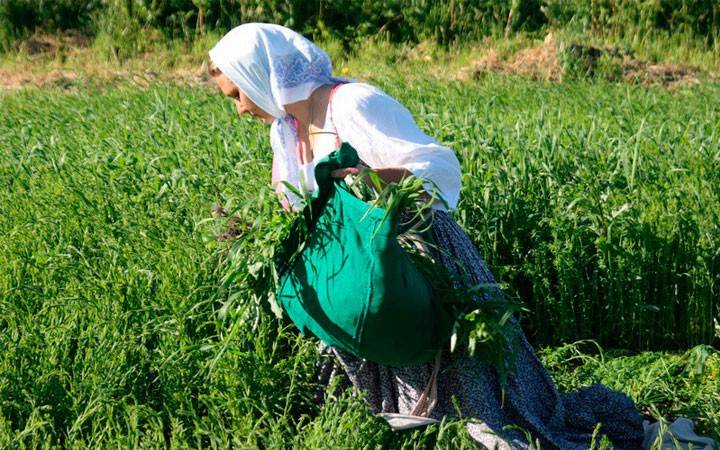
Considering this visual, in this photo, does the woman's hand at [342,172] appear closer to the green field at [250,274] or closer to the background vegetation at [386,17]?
the green field at [250,274]

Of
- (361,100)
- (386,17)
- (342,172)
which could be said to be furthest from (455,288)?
(386,17)

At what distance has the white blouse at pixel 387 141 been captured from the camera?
2727 mm

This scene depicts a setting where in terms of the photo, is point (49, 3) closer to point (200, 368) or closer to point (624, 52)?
point (624, 52)

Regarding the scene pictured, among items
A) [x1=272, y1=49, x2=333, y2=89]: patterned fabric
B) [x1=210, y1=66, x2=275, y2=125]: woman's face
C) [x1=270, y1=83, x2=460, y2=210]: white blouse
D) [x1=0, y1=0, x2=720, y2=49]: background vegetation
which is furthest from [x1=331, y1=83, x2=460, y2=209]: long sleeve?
[x1=0, y1=0, x2=720, y2=49]: background vegetation

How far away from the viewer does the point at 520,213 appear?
397 cm

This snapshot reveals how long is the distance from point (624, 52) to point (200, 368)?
5.58 m

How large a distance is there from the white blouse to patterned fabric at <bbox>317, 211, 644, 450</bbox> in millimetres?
174

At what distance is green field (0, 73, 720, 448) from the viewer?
301cm

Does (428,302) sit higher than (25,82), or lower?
higher

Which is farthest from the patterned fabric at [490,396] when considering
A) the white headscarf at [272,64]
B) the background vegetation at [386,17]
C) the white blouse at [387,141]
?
the background vegetation at [386,17]

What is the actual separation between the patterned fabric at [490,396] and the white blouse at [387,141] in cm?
17

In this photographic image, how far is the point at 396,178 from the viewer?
2.69m

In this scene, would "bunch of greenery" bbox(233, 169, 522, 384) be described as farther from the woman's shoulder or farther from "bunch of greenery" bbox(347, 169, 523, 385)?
the woman's shoulder

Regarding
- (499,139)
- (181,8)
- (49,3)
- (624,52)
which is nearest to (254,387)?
A: (499,139)
